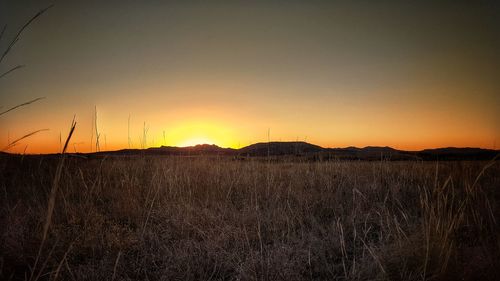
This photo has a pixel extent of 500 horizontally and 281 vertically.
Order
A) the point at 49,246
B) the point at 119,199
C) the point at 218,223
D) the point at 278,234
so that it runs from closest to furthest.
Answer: the point at 49,246
the point at 278,234
the point at 218,223
the point at 119,199

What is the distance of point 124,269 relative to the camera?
2.55 meters

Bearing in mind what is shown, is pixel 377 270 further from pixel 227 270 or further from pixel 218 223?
pixel 218 223

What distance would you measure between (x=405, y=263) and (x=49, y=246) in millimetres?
2933

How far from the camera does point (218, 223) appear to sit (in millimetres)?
3461

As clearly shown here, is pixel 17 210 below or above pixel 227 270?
above

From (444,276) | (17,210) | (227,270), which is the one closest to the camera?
(444,276)

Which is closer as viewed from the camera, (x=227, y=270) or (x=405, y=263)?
(x=405, y=263)

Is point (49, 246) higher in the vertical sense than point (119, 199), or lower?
lower

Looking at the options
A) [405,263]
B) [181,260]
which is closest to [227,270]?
[181,260]

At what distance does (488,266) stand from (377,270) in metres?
0.74

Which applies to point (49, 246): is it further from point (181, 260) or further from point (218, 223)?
point (218, 223)

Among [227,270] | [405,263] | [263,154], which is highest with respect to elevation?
[263,154]

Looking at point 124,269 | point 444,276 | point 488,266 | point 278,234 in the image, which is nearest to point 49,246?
point 124,269

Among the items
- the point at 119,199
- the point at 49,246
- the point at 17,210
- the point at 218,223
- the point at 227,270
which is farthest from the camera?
the point at 119,199
